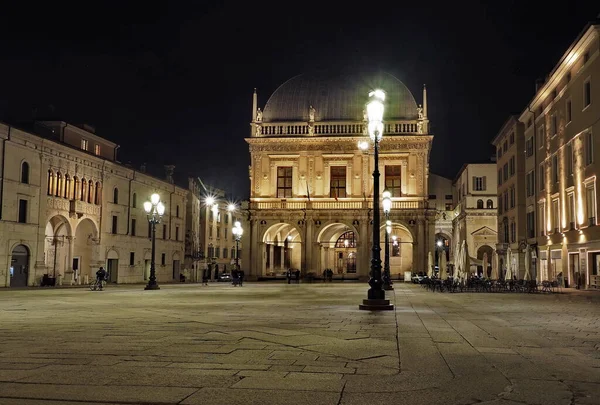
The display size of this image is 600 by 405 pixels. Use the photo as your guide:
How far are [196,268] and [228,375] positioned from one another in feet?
237

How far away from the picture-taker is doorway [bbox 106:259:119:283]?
5669 centimetres

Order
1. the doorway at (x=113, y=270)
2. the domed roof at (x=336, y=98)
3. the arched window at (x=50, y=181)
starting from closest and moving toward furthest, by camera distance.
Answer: the arched window at (x=50, y=181) → the doorway at (x=113, y=270) → the domed roof at (x=336, y=98)

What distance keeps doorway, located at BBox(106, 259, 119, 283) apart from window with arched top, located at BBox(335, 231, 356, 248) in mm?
27889

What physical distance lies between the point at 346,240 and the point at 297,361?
6643cm

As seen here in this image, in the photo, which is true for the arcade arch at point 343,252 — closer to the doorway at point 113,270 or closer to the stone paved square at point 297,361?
the doorway at point 113,270

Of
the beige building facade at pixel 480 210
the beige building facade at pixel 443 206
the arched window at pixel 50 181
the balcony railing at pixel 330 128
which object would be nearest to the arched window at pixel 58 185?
the arched window at pixel 50 181

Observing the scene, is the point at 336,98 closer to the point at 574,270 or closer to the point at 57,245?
the point at 57,245

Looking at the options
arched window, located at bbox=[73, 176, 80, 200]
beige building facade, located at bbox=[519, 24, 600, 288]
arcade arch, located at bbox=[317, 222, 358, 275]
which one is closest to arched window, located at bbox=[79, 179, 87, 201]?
arched window, located at bbox=[73, 176, 80, 200]

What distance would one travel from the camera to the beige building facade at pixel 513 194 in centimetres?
5612

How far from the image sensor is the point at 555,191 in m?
45.3

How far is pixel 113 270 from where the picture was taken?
56969 millimetres

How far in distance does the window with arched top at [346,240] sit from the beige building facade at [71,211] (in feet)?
64.8

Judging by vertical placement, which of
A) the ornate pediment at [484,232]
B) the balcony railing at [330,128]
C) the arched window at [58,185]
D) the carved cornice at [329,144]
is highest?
the balcony railing at [330,128]

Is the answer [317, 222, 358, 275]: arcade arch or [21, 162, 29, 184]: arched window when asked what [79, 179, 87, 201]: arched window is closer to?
[21, 162, 29, 184]: arched window
